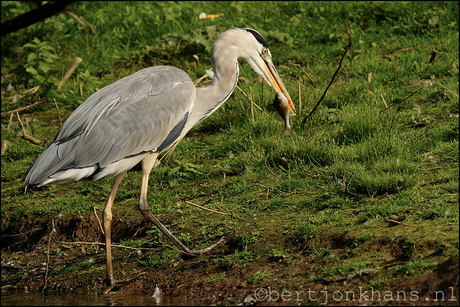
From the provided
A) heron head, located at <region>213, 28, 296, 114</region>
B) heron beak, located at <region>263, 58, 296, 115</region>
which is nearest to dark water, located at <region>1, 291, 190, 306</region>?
heron head, located at <region>213, 28, 296, 114</region>

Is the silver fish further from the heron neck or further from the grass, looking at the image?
the heron neck

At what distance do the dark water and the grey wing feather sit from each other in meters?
0.91

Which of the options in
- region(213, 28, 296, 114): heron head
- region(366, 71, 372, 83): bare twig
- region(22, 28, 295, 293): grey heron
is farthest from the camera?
region(366, 71, 372, 83): bare twig

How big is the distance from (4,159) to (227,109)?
2771mm

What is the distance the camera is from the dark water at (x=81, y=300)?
4.21 metres

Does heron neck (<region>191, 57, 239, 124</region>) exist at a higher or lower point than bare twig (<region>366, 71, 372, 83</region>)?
higher

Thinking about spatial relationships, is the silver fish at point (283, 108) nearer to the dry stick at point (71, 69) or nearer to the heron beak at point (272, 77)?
the heron beak at point (272, 77)

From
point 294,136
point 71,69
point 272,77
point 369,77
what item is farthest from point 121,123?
point 71,69

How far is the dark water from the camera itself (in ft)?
13.8

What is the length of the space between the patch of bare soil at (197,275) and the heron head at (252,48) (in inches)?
69.2

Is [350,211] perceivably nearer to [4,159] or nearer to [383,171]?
[383,171]

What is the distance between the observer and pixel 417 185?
475 cm

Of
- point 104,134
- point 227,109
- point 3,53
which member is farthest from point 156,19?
point 104,134

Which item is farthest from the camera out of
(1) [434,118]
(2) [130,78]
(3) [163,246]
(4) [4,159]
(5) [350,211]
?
(4) [4,159]
